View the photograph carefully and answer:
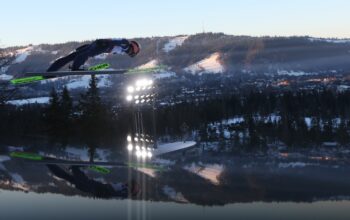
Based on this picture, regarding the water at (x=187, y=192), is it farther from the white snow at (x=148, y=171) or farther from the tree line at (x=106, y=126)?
the tree line at (x=106, y=126)

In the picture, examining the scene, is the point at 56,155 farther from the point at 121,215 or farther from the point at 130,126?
the point at 130,126

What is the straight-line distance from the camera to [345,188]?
1190cm

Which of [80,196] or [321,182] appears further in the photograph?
[321,182]

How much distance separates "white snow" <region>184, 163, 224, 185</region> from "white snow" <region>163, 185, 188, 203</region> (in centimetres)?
136

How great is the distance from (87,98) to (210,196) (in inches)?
1537

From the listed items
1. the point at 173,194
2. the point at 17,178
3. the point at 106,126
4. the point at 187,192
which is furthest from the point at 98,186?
the point at 106,126

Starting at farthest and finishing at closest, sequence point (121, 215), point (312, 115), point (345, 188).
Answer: point (312, 115) < point (345, 188) < point (121, 215)

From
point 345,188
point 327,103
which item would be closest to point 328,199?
point 345,188

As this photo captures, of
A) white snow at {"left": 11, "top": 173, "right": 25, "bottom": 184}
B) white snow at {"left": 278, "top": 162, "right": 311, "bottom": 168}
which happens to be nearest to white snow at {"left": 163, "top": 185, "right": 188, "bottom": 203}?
white snow at {"left": 11, "top": 173, "right": 25, "bottom": 184}

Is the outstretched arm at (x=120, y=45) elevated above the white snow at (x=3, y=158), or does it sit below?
above

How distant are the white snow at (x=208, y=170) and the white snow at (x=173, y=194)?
1364 millimetres

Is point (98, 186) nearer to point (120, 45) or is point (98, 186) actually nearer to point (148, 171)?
point (148, 171)

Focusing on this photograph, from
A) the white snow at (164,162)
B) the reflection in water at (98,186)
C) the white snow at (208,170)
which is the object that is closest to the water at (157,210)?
the reflection in water at (98,186)

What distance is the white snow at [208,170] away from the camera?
1340 cm
